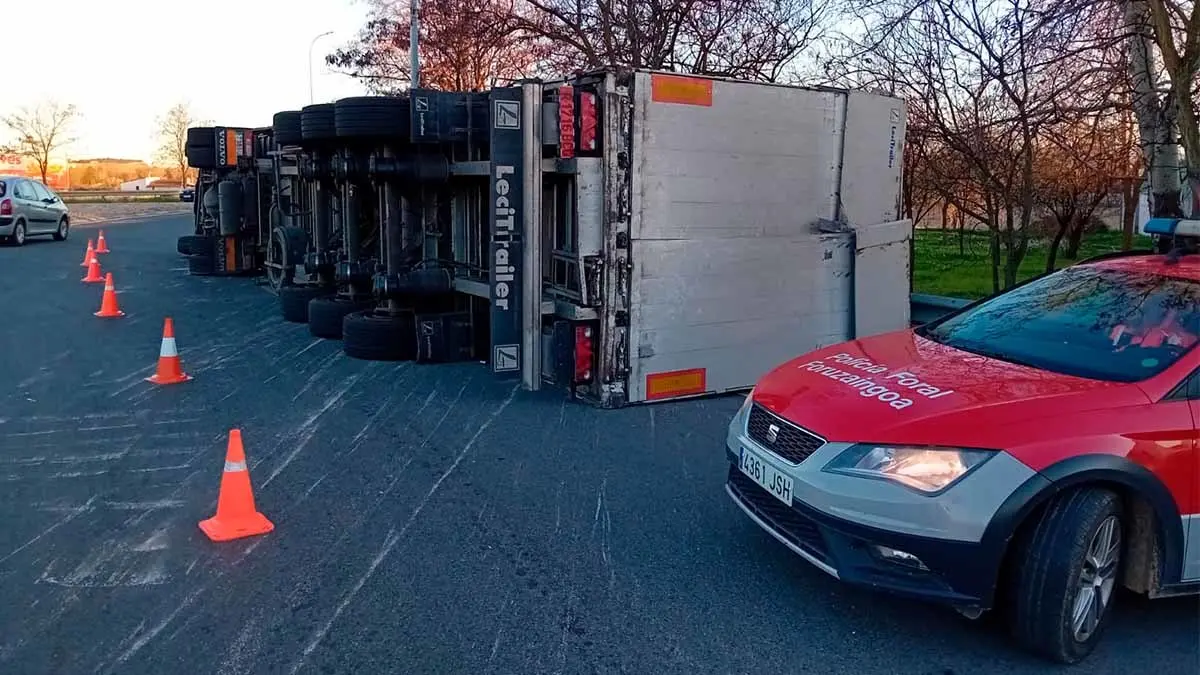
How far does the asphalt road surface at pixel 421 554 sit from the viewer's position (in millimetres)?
3920

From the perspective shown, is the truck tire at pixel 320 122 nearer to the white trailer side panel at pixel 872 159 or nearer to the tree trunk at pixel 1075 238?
the white trailer side panel at pixel 872 159

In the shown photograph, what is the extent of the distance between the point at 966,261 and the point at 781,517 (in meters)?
17.1

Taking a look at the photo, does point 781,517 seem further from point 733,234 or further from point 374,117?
point 374,117

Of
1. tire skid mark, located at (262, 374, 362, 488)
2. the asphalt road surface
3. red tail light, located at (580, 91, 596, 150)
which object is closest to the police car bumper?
the asphalt road surface

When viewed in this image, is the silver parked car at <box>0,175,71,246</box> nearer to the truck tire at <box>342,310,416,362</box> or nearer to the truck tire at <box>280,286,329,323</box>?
the truck tire at <box>280,286,329,323</box>

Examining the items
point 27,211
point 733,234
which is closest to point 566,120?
point 733,234

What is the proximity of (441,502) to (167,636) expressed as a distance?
1893 mm

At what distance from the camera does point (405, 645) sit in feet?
13.0

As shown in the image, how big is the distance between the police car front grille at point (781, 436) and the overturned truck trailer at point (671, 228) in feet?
10.8

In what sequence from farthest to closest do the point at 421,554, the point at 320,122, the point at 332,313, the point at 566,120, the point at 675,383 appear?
1. the point at 332,313
2. the point at 320,122
3. the point at 675,383
4. the point at 566,120
5. the point at 421,554

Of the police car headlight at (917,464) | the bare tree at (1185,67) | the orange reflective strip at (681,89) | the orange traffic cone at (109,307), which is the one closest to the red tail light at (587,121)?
the orange reflective strip at (681,89)

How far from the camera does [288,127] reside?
11.2 metres

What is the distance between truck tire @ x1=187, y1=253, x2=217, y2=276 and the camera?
17359 millimetres

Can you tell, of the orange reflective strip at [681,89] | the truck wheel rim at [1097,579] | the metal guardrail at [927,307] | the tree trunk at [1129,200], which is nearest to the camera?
the truck wheel rim at [1097,579]
